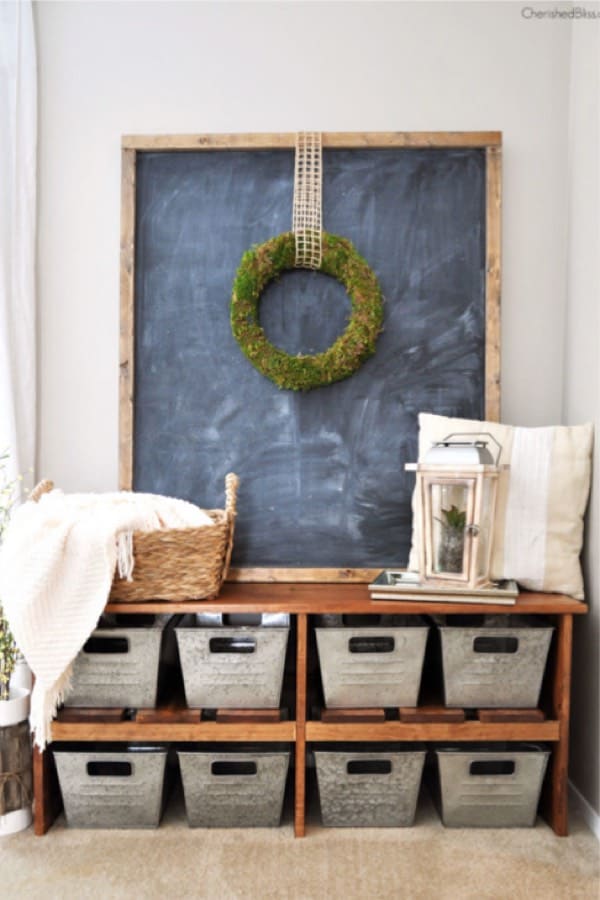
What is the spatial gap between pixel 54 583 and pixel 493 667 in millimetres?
1184

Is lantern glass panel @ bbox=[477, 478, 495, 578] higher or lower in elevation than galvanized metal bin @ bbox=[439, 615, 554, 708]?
higher

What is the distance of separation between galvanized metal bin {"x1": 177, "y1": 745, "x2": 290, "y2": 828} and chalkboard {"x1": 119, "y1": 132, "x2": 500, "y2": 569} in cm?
60

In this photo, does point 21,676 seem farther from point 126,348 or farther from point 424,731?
point 424,731

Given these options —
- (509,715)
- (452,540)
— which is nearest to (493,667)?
(509,715)

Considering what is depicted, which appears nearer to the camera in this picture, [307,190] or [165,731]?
[165,731]

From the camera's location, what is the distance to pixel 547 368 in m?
2.45

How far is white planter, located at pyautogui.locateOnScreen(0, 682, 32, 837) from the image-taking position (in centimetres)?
203

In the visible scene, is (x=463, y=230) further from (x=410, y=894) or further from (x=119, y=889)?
(x=119, y=889)

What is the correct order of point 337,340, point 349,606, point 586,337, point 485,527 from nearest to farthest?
point 349,606, point 485,527, point 586,337, point 337,340

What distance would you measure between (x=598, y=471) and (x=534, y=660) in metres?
0.57

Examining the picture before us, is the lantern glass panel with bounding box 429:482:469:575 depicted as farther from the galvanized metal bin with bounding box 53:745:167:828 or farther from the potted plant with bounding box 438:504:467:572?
the galvanized metal bin with bounding box 53:745:167:828

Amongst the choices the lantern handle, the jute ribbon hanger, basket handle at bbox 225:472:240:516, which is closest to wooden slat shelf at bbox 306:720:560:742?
basket handle at bbox 225:472:240:516

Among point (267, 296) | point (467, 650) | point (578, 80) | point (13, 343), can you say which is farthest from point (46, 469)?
point (578, 80)

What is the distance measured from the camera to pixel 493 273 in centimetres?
241
